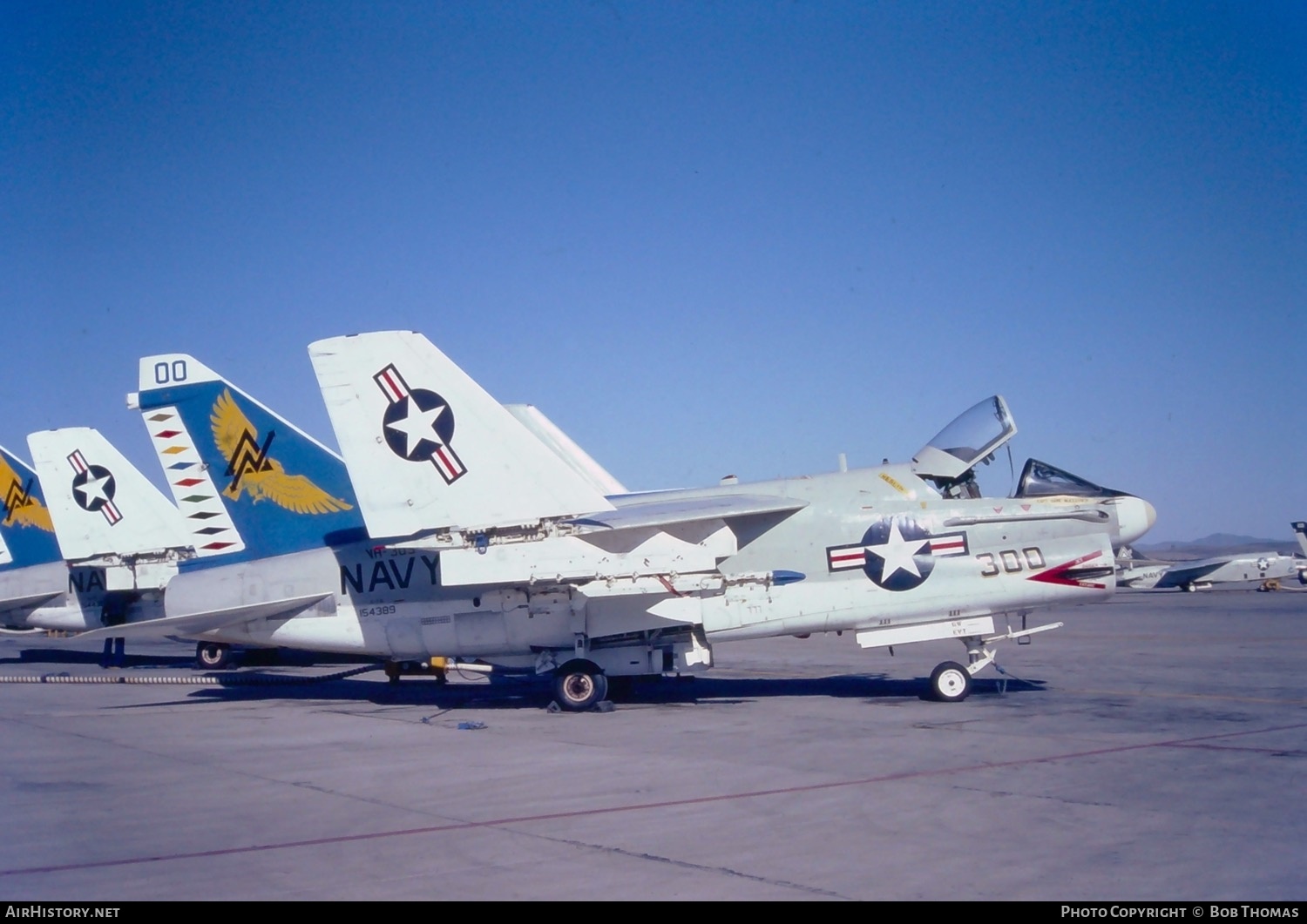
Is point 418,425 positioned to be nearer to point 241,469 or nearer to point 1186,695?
point 241,469

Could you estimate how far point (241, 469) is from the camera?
16938 millimetres

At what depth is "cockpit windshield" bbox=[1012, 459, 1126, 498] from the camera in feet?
50.2

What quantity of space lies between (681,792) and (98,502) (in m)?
20.1

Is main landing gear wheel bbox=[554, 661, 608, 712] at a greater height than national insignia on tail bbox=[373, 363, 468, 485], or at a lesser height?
lesser

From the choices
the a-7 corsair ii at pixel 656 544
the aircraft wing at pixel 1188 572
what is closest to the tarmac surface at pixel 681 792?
the a-7 corsair ii at pixel 656 544

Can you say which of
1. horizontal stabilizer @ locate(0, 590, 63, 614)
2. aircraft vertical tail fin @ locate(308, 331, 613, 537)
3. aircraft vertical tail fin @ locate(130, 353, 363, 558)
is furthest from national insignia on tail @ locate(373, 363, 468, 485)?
horizontal stabilizer @ locate(0, 590, 63, 614)

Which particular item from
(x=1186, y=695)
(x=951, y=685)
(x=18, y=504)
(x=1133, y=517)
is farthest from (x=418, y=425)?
(x=18, y=504)

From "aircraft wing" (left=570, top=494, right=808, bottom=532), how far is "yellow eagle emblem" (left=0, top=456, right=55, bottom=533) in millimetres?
19766

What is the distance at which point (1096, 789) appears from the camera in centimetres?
872

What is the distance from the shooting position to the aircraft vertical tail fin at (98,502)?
79.8 feet

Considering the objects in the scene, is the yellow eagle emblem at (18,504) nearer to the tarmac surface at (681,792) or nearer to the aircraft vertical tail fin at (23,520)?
the aircraft vertical tail fin at (23,520)

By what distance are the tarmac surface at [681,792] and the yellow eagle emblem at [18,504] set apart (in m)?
12.7

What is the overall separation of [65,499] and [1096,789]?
75.9 feet

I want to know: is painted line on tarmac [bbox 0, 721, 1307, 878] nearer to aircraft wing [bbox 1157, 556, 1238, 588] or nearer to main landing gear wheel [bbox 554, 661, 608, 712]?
main landing gear wheel [bbox 554, 661, 608, 712]
